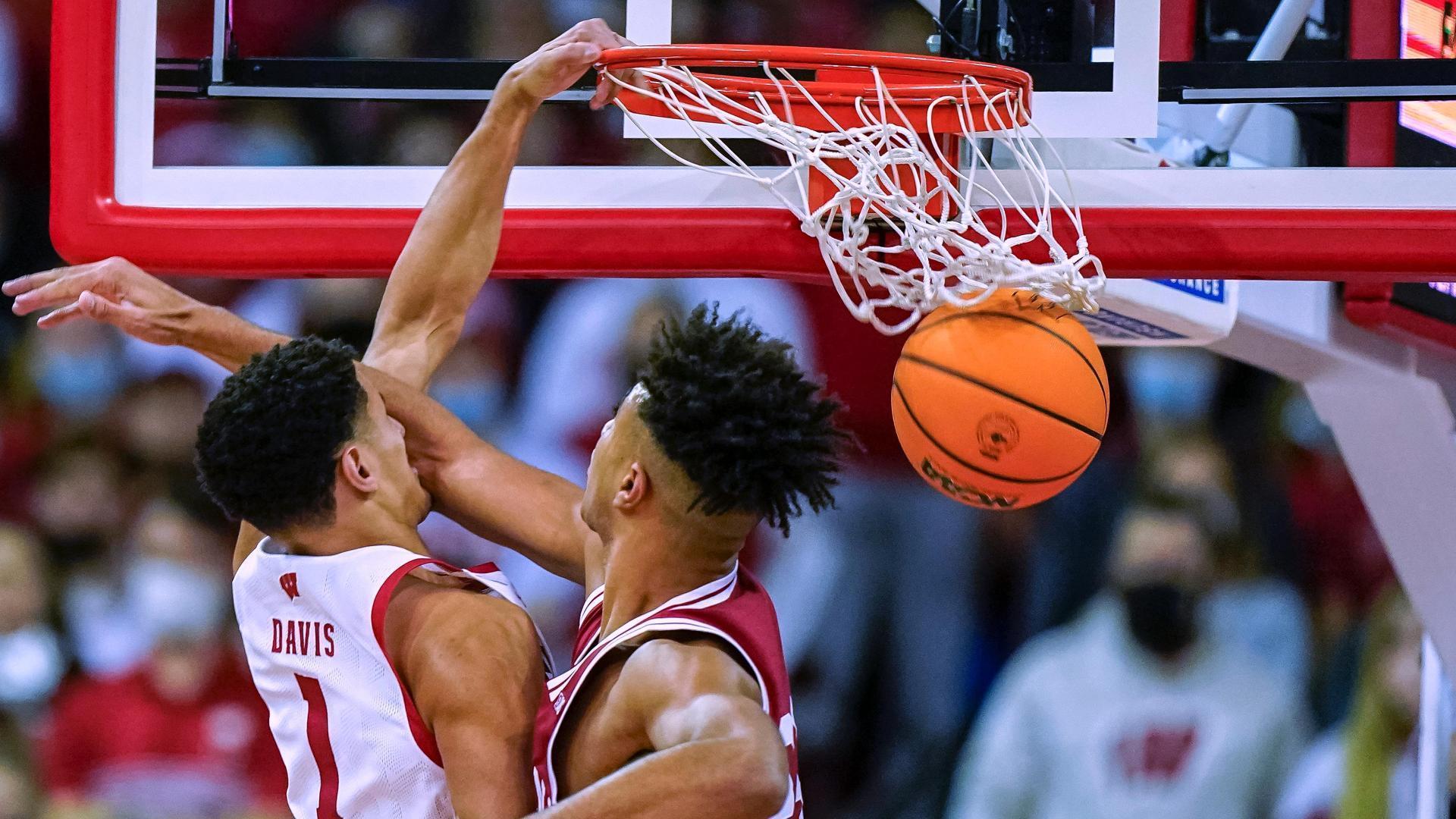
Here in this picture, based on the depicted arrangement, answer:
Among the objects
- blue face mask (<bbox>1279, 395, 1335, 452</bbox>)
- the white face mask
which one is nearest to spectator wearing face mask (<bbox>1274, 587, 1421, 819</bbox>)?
blue face mask (<bbox>1279, 395, 1335, 452</bbox>)

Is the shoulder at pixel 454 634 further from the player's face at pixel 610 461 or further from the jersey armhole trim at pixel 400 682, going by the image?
the player's face at pixel 610 461

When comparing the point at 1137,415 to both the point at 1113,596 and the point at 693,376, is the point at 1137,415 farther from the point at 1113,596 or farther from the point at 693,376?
the point at 693,376

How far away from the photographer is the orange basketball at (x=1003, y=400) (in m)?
2.04

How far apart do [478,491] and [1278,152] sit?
1.67 meters

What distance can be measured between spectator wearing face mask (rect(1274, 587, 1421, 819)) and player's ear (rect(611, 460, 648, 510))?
2980 mm

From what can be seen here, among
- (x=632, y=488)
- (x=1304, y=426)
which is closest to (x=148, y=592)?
(x=632, y=488)

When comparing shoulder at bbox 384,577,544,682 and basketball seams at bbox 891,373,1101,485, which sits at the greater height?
basketball seams at bbox 891,373,1101,485

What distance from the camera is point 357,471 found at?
7.07ft

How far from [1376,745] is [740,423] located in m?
3.42

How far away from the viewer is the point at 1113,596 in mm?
4457

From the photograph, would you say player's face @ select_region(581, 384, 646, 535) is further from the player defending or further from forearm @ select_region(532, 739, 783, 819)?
forearm @ select_region(532, 739, 783, 819)

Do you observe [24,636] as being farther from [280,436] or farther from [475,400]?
[280,436]

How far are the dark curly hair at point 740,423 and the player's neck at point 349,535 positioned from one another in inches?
16.9

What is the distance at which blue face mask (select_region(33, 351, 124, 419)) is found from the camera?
477 cm
